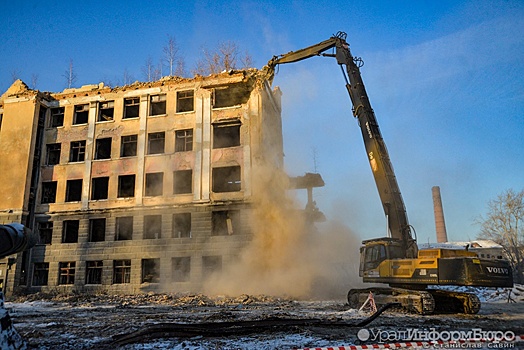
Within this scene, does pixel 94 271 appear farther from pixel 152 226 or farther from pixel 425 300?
pixel 425 300

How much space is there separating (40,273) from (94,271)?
3927 mm

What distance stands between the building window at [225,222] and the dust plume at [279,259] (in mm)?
1233

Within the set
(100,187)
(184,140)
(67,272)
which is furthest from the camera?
(100,187)

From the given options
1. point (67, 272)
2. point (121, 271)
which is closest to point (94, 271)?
point (67, 272)

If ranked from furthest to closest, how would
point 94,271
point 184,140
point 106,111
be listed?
1. point 106,111
2. point 184,140
3. point 94,271

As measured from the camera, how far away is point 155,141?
26344 mm

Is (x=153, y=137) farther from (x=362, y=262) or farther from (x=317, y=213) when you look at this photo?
(x=362, y=262)

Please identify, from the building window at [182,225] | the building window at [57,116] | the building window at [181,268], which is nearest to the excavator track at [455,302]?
the building window at [181,268]

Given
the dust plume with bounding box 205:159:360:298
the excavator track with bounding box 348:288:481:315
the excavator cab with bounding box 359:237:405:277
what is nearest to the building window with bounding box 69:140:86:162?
the dust plume with bounding box 205:159:360:298

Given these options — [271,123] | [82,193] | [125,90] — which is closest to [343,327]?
[271,123]

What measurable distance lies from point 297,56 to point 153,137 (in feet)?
40.1

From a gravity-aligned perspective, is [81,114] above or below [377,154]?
above

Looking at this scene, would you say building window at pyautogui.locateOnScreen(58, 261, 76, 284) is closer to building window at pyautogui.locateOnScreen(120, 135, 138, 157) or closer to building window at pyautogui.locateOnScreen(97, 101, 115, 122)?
building window at pyautogui.locateOnScreen(120, 135, 138, 157)

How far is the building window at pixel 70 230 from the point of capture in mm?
25625
